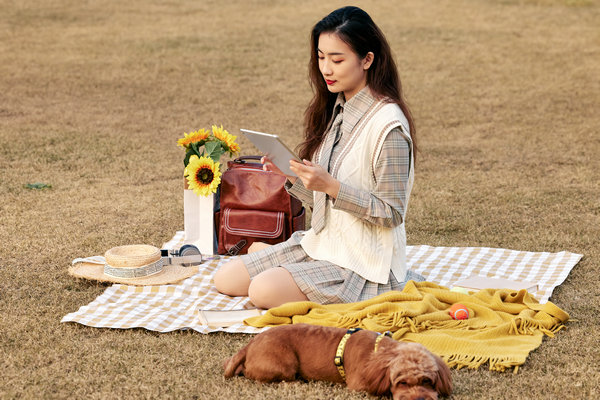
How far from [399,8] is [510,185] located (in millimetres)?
9645

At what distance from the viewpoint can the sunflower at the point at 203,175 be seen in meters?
4.92

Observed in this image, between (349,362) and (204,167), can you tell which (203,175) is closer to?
(204,167)

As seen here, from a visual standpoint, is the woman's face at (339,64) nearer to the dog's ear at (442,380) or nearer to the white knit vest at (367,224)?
the white knit vest at (367,224)

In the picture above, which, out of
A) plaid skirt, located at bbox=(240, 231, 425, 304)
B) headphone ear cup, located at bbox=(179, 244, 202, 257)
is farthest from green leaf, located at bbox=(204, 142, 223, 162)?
plaid skirt, located at bbox=(240, 231, 425, 304)

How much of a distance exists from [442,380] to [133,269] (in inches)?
83.7

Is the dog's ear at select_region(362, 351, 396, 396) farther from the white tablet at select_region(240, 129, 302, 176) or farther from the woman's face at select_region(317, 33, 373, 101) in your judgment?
the woman's face at select_region(317, 33, 373, 101)

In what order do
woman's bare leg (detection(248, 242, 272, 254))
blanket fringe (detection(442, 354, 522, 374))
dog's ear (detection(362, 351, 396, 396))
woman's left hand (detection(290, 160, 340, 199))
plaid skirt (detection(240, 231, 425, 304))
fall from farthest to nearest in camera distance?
woman's bare leg (detection(248, 242, 272, 254)) → plaid skirt (detection(240, 231, 425, 304)) → woman's left hand (detection(290, 160, 340, 199)) → blanket fringe (detection(442, 354, 522, 374)) → dog's ear (detection(362, 351, 396, 396))

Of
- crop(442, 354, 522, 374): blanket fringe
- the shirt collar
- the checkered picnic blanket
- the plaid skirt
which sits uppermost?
the shirt collar

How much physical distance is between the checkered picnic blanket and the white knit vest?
61cm

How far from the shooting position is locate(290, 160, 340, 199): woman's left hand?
11.7 feet

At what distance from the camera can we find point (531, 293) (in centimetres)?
432

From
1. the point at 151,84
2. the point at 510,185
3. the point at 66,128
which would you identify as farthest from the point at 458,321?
the point at 151,84

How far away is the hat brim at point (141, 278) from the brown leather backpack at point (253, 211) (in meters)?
0.40

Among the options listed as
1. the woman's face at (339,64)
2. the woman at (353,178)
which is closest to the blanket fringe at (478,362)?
the woman at (353,178)
